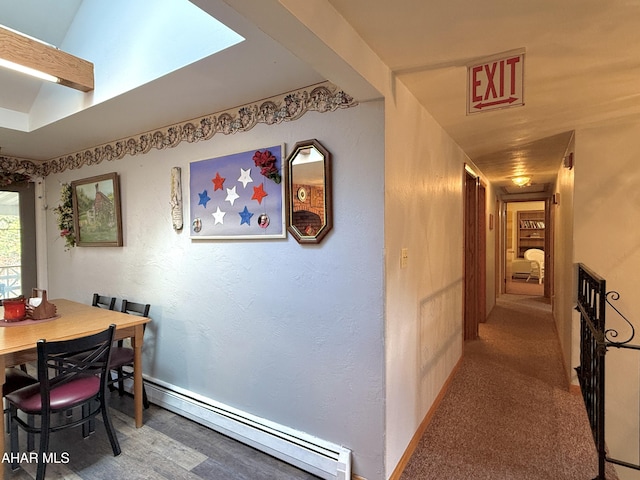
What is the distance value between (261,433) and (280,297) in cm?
88

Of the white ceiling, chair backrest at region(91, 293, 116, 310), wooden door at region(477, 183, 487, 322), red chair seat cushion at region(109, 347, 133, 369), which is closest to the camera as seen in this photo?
the white ceiling

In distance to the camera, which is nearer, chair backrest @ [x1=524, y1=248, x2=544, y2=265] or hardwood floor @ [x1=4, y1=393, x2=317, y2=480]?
hardwood floor @ [x1=4, y1=393, x2=317, y2=480]

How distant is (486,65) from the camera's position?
1597mm

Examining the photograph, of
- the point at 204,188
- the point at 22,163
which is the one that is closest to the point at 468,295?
the point at 204,188

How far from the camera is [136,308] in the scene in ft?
9.26

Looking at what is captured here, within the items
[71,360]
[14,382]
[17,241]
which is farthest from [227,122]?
[17,241]

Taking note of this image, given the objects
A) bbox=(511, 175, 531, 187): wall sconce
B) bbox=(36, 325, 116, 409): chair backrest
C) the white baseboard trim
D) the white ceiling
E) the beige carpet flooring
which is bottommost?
the beige carpet flooring

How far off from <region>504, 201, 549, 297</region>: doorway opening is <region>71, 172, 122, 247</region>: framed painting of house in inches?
369

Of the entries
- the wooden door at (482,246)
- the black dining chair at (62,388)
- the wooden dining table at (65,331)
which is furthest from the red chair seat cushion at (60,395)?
the wooden door at (482,246)

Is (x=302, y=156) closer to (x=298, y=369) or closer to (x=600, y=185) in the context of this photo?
(x=298, y=369)

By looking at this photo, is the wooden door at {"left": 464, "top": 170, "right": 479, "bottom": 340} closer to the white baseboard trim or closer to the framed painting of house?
the white baseboard trim

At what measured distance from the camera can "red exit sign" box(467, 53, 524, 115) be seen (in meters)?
1.52

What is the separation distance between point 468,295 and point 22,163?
17.6ft

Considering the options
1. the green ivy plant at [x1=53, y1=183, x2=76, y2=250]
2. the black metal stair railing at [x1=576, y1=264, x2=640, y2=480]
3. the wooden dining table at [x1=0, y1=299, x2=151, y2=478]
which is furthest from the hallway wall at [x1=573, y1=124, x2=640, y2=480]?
the green ivy plant at [x1=53, y1=183, x2=76, y2=250]
